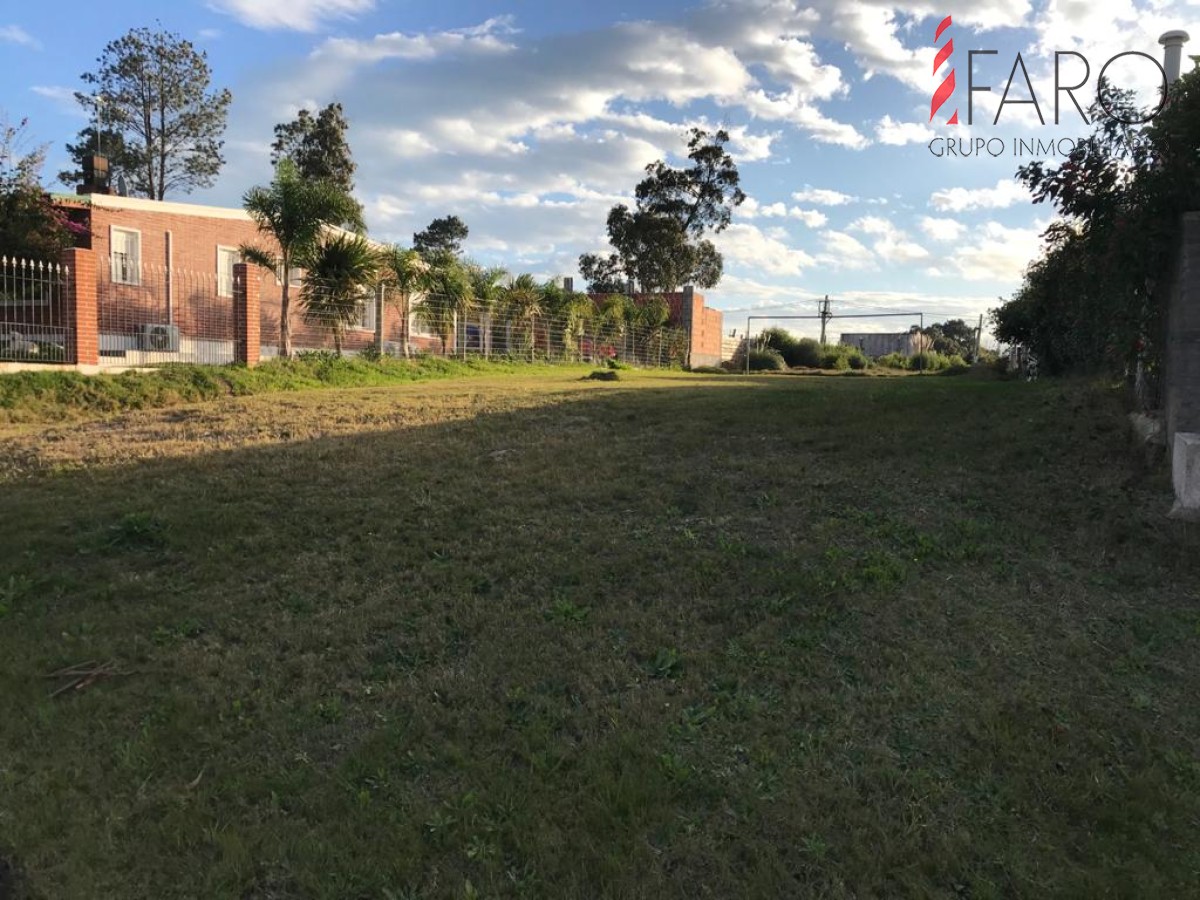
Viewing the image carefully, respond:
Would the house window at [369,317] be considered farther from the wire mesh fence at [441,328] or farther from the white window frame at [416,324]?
the white window frame at [416,324]

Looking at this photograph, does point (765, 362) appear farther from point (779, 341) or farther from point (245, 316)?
point (245, 316)

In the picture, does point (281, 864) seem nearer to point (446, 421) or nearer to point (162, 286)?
point (446, 421)

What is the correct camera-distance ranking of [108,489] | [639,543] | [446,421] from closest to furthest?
[639,543] → [108,489] → [446,421]

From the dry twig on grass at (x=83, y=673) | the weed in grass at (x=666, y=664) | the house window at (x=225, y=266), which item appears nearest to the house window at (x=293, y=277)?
the house window at (x=225, y=266)

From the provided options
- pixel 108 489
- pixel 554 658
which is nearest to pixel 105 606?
pixel 108 489

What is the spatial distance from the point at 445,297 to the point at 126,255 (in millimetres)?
6617

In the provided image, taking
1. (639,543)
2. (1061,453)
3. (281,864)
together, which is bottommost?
(281,864)

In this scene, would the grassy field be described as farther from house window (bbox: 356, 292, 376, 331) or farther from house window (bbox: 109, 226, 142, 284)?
house window (bbox: 356, 292, 376, 331)

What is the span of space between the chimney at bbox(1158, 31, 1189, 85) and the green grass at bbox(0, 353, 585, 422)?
10.5 metres

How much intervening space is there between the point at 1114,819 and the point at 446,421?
6.53 m

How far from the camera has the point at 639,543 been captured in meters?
4.27

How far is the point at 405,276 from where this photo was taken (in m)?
17.1

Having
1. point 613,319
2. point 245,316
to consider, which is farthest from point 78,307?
point 613,319

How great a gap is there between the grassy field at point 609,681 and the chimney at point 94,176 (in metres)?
→ 15.6
